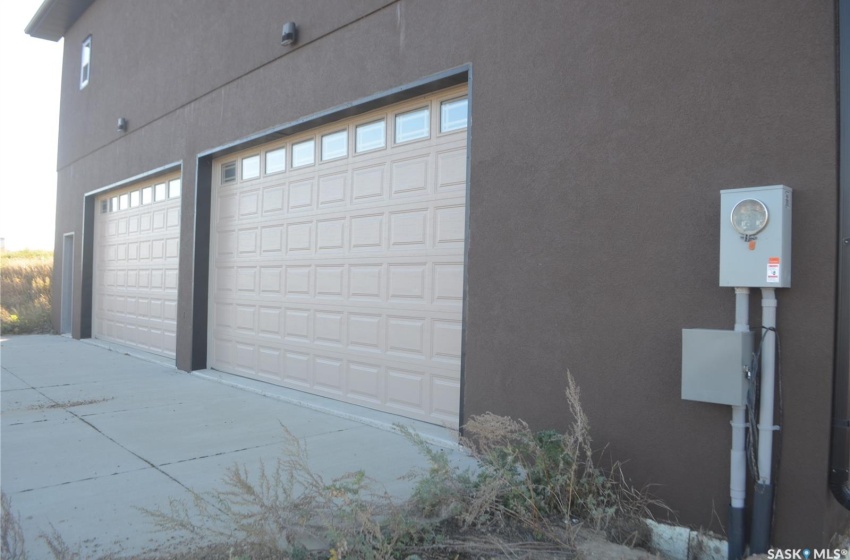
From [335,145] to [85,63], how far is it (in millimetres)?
9487

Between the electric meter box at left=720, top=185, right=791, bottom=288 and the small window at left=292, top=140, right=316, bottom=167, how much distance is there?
489 cm

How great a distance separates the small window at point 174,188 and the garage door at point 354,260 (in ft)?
5.61

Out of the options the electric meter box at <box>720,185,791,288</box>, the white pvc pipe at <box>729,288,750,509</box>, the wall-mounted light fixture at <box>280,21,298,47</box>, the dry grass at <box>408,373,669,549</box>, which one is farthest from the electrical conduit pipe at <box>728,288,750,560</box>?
the wall-mounted light fixture at <box>280,21,298,47</box>

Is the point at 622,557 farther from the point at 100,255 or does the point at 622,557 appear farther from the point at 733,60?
the point at 100,255

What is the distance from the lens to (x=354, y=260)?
6.59 meters

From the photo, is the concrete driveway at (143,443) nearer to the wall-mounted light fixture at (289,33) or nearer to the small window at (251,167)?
the small window at (251,167)

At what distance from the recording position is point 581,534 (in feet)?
11.3

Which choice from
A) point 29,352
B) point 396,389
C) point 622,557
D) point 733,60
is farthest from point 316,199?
point 29,352

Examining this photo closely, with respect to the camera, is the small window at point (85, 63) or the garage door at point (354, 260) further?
the small window at point (85, 63)

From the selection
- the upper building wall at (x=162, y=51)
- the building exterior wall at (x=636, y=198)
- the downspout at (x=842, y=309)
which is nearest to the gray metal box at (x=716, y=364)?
the building exterior wall at (x=636, y=198)

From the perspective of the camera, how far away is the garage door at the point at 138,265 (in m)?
10.1

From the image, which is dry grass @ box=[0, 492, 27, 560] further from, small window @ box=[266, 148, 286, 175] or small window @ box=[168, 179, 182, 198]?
small window @ box=[168, 179, 182, 198]

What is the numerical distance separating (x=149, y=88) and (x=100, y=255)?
4319 mm

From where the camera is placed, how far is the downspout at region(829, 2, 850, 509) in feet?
10.3
